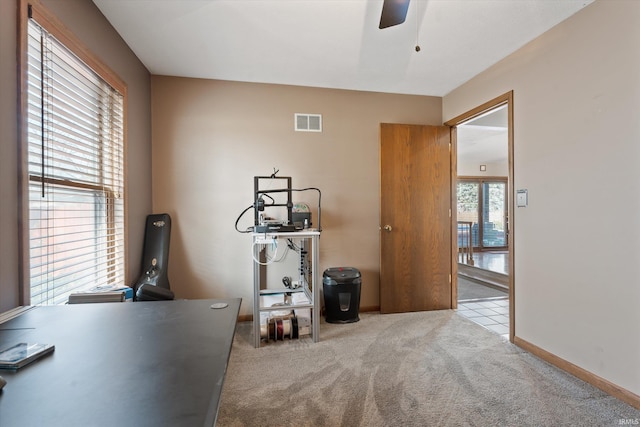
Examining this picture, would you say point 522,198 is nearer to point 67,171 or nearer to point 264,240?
point 264,240

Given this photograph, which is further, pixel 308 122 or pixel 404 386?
pixel 308 122

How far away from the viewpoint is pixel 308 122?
3344mm

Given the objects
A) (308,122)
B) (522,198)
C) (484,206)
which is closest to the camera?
(522,198)

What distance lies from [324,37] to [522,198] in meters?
2.11

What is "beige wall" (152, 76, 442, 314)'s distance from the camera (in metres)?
3.11

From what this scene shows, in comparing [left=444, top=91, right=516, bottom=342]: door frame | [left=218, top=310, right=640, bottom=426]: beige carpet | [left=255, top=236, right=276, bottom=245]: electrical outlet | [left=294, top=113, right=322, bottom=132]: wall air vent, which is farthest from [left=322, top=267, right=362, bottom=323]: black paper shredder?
[left=294, top=113, right=322, bottom=132]: wall air vent

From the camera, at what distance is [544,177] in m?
2.38

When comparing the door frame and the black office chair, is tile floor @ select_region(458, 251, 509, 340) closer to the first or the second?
the door frame

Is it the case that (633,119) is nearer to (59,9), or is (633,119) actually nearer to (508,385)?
(508,385)

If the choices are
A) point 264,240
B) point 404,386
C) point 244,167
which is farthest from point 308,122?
point 404,386

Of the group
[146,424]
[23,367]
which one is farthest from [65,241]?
[146,424]

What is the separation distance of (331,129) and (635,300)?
278cm

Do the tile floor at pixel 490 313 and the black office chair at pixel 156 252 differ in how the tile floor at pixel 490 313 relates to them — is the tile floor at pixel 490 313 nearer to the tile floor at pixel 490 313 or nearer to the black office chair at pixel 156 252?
the tile floor at pixel 490 313

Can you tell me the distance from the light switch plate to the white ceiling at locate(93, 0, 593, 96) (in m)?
→ 1.23
